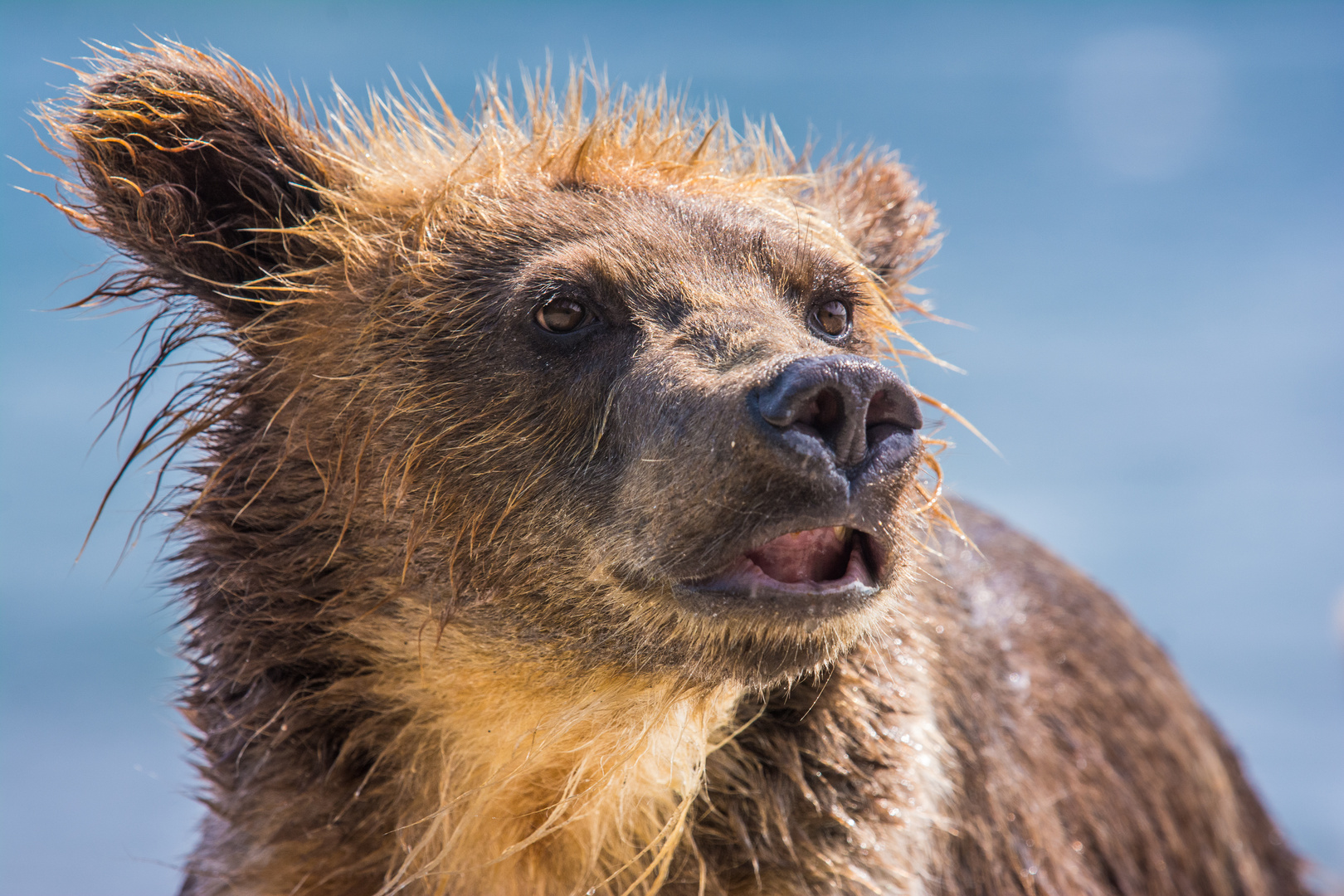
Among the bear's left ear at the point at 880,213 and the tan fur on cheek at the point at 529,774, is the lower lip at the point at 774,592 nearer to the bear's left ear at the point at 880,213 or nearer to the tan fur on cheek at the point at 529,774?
the tan fur on cheek at the point at 529,774

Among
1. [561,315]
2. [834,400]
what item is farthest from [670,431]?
[561,315]

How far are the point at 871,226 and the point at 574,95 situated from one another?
125 centimetres

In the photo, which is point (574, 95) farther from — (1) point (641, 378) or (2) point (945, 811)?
(2) point (945, 811)

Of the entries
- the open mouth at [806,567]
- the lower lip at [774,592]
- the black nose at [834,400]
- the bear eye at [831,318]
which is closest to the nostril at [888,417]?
the black nose at [834,400]

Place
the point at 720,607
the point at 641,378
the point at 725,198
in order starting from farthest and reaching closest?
the point at 725,198, the point at 641,378, the point at 720,607

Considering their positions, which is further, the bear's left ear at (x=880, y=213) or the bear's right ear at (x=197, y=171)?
the bear's left ear at (x=880, y=213)

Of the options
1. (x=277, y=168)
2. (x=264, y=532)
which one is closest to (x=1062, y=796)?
(x=264, y=532)

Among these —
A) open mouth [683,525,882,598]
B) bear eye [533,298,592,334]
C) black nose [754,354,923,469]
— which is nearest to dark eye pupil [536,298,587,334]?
bear eye [533,298,592,334]

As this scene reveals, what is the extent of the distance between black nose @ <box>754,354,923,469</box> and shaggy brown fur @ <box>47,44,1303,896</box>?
8 cm

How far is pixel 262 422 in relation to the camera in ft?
13.0

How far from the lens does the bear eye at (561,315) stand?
3611 millimetres

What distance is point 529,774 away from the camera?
381 centimetres

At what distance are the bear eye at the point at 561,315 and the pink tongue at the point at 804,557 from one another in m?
0.94

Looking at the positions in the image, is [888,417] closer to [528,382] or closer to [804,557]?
[804,557]
